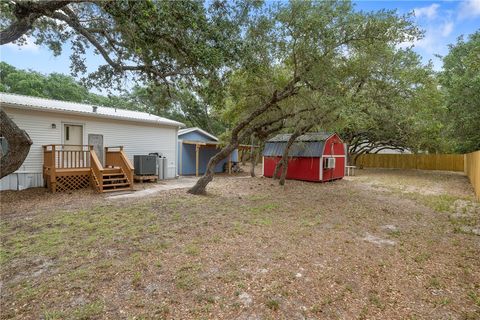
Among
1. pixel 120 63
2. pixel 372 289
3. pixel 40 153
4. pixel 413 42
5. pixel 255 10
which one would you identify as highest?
pixel 255 10

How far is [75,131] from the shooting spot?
1044cm

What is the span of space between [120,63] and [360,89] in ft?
26.1

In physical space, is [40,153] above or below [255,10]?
below

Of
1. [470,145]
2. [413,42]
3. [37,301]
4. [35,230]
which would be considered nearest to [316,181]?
[413,42]

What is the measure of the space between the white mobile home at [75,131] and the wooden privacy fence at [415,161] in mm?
21276

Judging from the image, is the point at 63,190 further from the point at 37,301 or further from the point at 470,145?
the point at 470,145

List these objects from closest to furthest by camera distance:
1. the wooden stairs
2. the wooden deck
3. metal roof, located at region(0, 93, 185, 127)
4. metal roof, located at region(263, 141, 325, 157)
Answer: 1. metal roof, located at region(0, 93, 185, 127)
2. the wooden deck
3. the wooden stairs
4. metal roof, located at region(263, 141, 325, 157)

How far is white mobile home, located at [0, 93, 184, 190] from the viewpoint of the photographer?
8.95 metres

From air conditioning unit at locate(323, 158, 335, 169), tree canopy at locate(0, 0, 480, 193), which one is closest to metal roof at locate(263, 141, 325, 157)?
air conditioning unit at locate(323, 158, 335, 169)

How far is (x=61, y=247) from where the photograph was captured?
4.10m

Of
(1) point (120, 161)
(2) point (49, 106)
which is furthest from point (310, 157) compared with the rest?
(2) point (49, 106)

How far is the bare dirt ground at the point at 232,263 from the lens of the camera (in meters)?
2.74

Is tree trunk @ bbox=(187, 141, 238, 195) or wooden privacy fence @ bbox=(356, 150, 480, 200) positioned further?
wooden privacy fence @ bbox=(356, 150, 480, 200)

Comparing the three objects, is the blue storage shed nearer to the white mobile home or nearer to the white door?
the white mobile home
